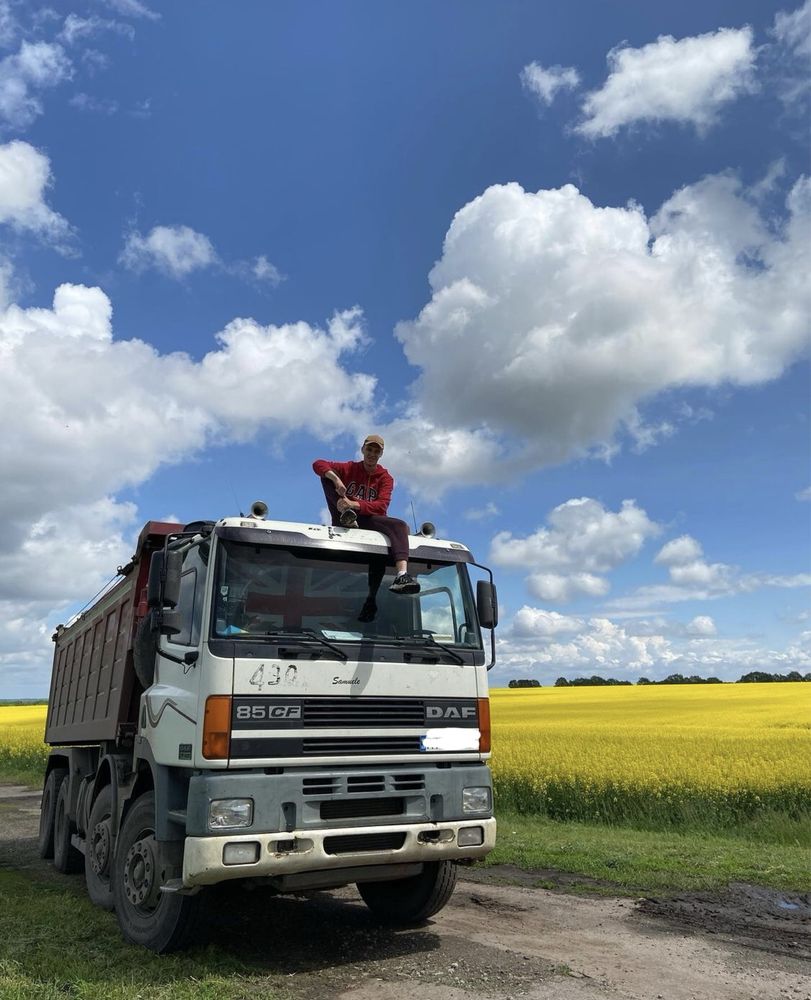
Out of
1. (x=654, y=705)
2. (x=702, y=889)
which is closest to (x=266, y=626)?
(x=702, y=889)

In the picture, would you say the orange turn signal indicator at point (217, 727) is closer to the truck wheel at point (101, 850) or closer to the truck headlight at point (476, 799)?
the truck headlight at point (476, 799)

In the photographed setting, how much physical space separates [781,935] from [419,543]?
4257 mm

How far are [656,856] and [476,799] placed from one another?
468cm

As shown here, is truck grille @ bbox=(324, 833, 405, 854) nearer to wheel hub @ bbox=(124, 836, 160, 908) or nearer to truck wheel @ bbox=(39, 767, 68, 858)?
wheel hub @ bbox=(124, 836, 160, 908)

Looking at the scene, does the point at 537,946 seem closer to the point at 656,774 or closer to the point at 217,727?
the point at 217,727


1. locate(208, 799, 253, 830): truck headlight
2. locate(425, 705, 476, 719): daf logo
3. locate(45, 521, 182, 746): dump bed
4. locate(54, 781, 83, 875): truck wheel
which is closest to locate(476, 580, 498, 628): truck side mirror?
locate(425, 705, 476, 719): daf logo

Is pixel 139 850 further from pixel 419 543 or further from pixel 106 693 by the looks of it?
pixel 419 543

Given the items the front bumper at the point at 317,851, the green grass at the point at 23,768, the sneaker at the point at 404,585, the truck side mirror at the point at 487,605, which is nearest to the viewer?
the front bumper at the point at 317,851

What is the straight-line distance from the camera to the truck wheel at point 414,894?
648 cm

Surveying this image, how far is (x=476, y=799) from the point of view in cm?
605

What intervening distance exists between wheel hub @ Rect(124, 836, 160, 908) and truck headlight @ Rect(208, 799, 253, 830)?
961 millimetres

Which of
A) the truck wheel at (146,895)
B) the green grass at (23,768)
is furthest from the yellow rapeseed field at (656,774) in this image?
the green grass at (23,768)

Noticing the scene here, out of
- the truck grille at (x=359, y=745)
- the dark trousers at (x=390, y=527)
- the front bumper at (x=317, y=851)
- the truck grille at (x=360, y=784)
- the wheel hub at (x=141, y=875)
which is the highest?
the dark trousers at (x=390, y=527)

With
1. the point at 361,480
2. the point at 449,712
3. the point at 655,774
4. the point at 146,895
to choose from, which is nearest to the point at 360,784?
the point at 449,712
